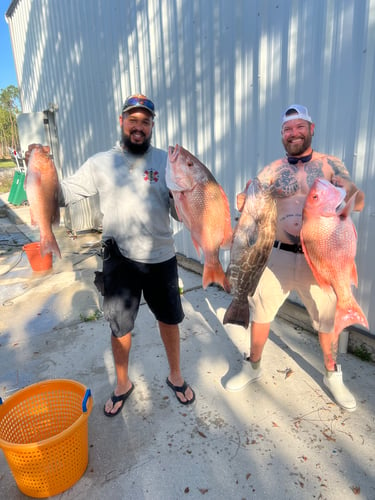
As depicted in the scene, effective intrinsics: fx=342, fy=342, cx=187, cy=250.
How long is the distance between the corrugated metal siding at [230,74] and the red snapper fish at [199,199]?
1.76 meters

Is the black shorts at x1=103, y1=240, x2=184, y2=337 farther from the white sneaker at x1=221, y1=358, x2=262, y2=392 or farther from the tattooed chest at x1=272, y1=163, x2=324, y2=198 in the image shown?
the tattooed chest at x1=272, y1=163, x2=324, y2=198

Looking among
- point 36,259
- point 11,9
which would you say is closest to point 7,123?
point 11,9

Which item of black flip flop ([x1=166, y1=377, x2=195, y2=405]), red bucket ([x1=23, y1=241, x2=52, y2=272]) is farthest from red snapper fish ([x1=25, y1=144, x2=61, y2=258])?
red bucket ([x1=23, y1=241, x2=52, y2=272])

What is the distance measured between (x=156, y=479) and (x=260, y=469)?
669 mm

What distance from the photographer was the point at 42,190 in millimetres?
2104

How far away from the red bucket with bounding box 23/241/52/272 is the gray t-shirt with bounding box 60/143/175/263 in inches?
149

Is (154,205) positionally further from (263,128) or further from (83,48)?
(83,48)

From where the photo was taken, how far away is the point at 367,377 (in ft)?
9.88

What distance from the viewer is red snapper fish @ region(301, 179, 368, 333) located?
190 centimetres

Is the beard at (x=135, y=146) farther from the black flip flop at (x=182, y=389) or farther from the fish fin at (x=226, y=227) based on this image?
the black flip flop at (x=182, y=389)

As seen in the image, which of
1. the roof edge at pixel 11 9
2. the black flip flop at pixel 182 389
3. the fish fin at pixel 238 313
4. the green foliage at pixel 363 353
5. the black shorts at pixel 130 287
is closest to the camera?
the fish fin at pixel 238 313

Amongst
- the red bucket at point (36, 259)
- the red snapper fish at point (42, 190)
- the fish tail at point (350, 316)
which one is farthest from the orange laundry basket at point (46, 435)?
the red bucket at point (36, 259)

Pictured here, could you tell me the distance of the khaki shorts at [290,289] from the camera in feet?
8.56

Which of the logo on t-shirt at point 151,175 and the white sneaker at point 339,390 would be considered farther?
the white sneaker at point 339,390
